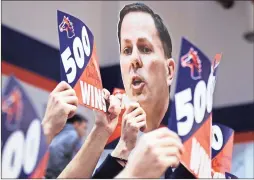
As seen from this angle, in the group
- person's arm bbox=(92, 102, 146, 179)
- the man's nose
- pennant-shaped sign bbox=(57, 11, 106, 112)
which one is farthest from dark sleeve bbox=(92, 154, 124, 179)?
the man's nose

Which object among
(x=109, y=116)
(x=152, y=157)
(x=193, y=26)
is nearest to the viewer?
(x=152, y=157)

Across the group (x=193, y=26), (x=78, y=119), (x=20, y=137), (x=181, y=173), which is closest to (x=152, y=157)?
(x=181, y=173)

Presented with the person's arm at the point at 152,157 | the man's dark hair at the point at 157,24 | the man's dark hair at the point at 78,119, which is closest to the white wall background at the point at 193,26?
the man's dark hair at the point at 78,119

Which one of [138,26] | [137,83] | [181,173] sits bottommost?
[181,173]

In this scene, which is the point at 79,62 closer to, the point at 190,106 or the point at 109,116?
the point at 109,116

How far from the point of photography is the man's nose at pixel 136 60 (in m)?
1.58

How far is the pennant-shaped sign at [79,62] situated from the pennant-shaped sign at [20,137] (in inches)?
7.4

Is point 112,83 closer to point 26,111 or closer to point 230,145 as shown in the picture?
point 26,111

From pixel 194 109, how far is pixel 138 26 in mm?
270

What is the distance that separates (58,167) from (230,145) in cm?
60

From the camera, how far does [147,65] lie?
1.58 metres

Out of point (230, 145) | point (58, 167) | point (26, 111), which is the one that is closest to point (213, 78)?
point (230, 145)

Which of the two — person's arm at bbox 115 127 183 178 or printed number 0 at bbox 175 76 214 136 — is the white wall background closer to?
printed number 0 at bbox 175 76 214 136

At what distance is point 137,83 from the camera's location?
1587mm
